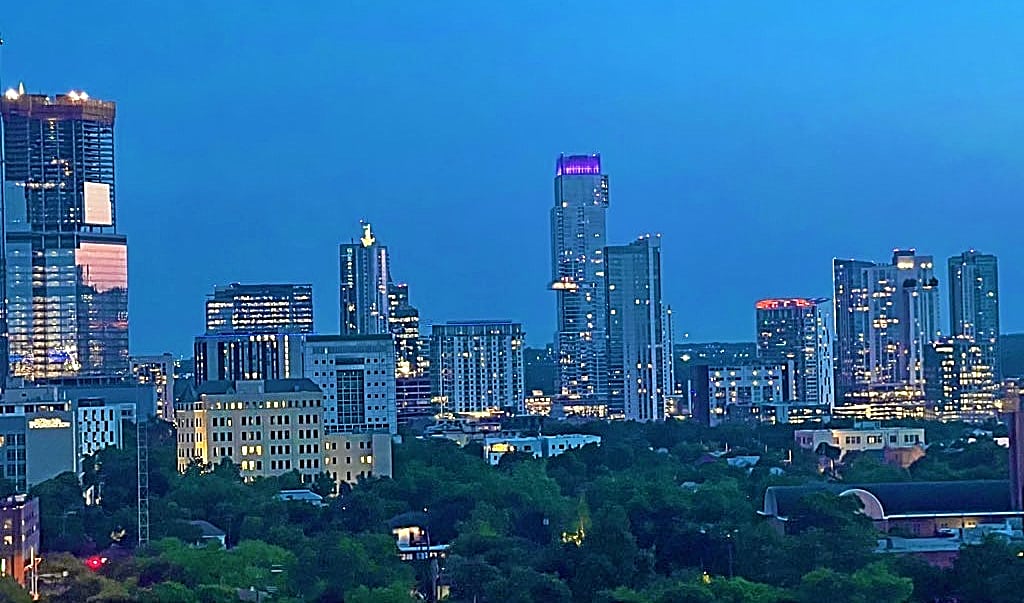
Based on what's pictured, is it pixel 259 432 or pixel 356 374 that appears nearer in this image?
pixel 259 432

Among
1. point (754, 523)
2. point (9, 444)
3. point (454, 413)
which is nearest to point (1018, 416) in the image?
point (754, 523)

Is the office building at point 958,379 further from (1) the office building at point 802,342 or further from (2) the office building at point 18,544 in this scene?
(2) the office building at point 18,544

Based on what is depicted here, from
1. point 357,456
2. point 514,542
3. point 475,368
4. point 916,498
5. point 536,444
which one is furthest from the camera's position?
point 475,368

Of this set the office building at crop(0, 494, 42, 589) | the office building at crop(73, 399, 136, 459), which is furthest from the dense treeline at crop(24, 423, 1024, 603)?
the office building at crop(73, 399, 136, 459)

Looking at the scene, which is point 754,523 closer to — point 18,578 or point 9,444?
point 18,578

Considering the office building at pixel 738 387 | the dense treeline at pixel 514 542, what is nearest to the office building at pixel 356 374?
the office building at pixel 738 387

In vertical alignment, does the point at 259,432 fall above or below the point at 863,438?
above

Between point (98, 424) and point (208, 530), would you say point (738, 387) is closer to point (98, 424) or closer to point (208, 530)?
point (98, 424)

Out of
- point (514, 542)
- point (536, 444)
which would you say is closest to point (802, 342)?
A: point (536, 444)
